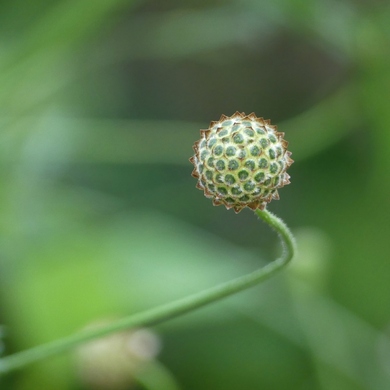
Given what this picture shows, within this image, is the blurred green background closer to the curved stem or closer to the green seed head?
the curved stem

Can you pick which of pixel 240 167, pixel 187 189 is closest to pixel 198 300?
pixel 240 167

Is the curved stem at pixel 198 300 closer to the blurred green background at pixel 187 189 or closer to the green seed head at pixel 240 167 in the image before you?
the green seed head at pixel 240 167

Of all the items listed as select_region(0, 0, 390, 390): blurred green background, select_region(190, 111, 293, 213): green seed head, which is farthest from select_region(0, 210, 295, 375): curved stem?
select_region(0, 0, 390, 390): blurred green background

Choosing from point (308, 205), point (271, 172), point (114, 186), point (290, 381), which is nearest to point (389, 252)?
point (308, 205)

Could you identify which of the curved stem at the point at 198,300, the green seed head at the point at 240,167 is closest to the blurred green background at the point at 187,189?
the curved stem at the point at 198,300

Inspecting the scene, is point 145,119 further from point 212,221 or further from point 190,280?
point 190,280
